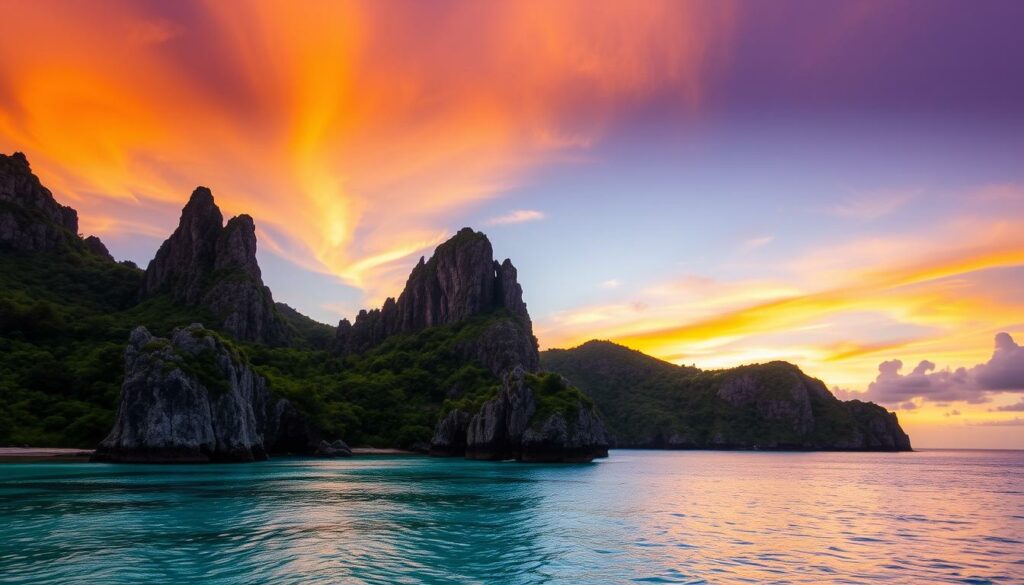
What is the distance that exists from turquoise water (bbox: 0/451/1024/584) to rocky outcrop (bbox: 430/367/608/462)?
54.0 metres

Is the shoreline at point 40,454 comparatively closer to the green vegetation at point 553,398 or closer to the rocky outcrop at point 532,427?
the rocky outcrop at point 532,427

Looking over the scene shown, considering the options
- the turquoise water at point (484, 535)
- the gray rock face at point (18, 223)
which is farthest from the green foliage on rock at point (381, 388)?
the turquoise water at point (484, 535)

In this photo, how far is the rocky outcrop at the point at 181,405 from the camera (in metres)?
82.6

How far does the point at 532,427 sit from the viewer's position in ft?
354

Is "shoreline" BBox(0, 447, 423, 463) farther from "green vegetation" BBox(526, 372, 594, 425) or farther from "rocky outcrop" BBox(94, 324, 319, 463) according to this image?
"green vegetation" BBox(526, 372, 594, 425)

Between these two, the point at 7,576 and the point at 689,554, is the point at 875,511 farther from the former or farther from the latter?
the point at 7,576

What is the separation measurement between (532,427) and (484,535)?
8025 cm

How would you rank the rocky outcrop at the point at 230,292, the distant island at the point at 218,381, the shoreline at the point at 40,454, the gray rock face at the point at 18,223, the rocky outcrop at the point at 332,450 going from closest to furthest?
the shoreline at the point at 40,454
the distant island at the point at 218,381
the rocky outcrop at the point at 332,450
the rocky outcrop at the point at 230,292
the gray rock face at the point at 18,223

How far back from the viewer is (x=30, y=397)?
337ft

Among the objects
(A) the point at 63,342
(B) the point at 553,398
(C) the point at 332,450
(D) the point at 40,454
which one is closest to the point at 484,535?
(B) the point at 553,398

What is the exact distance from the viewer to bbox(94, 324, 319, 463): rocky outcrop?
82.6 meters

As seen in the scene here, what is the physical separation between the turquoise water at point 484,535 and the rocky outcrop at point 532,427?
2127 inches

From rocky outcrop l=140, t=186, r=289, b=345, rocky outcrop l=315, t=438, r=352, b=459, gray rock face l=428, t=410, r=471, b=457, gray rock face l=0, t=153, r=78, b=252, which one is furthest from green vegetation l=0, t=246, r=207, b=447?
gray rock face l=428, t=410, r=471, b=457

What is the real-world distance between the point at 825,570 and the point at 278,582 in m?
19.8
